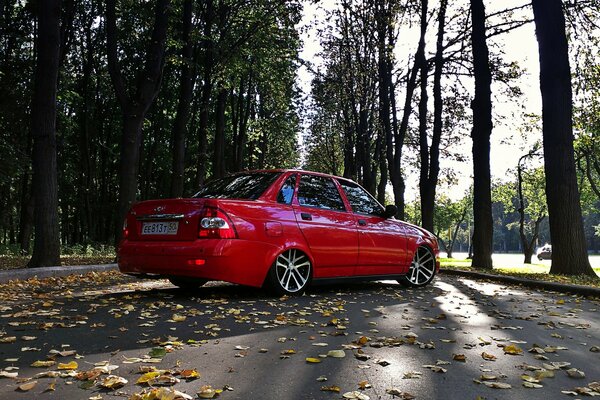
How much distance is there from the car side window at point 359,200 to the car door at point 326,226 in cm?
26

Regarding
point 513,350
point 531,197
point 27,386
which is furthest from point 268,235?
point 531,197

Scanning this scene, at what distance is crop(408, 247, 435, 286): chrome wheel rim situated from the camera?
29.8 feet

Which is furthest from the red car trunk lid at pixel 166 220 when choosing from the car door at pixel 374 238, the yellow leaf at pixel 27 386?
the yellow leaf at pixel 27 386

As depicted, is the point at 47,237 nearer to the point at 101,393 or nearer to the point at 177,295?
the point at 177,295

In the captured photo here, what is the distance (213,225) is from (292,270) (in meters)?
1.37

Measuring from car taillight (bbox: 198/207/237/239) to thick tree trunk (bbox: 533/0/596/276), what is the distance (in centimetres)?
849

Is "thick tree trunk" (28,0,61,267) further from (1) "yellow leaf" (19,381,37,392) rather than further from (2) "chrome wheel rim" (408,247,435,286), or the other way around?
(1) "yellow leaf" (19,381,37,392)

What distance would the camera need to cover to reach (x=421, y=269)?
9.25 metres

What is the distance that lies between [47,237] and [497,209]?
115 meters

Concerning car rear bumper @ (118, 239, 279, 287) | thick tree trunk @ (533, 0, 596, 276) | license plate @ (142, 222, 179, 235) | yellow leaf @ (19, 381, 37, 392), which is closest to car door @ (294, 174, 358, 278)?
car rear bumper @ (118, 239, 279, 287)

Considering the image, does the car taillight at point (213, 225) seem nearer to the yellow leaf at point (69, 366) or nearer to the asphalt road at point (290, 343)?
the asphalt road at point (290, 343)

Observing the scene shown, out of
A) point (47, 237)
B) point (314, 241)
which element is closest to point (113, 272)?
point (47, 237)

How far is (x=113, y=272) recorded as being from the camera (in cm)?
1137

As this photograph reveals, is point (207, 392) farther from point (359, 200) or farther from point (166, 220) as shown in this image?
point (359, 200)
